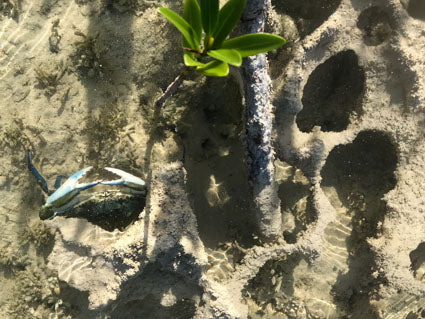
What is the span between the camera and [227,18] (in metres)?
2.78

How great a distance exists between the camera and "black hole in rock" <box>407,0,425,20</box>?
462cm

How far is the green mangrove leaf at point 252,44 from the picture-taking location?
2.69m

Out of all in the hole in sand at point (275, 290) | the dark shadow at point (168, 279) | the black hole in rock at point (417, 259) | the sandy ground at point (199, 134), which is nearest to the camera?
the dark shadow at point (168, 279)

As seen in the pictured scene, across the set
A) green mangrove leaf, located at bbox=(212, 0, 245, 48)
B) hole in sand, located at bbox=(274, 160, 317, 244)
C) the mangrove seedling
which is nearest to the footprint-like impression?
hole in sand, located at bbox=(274, 160, 317, 244)

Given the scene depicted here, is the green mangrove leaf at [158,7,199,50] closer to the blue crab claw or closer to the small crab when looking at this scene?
the small crab

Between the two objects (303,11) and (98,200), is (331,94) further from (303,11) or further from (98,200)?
(98,200)

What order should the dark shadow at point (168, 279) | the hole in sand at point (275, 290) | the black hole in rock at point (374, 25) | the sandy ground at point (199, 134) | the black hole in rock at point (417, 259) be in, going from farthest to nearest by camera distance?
1. the black hole in rock at point (417, 259)
2. the hole in sand at point (275, 290)
3. the black hole in rock at point (374, 25)
4. the sandy ground at point (199, 134)
5. the dark shadow at point (168, 279)

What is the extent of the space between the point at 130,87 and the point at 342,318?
4.66 meters

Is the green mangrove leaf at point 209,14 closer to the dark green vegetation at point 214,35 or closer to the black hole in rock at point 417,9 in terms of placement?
the dark green vegetation at point 214,35

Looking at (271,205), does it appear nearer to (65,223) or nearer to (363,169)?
(363,169)

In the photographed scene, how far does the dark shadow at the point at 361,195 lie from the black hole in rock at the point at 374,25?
1282mm

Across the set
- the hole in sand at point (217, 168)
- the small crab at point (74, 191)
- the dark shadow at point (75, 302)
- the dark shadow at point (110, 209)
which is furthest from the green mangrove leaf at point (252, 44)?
the dark shadow at point (75, 302)

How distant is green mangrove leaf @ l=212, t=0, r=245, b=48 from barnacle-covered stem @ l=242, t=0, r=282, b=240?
0.84m

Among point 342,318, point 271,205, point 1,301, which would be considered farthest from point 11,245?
point 342,318
